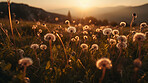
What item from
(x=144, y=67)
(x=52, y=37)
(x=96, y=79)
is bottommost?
(x=96, y=79)

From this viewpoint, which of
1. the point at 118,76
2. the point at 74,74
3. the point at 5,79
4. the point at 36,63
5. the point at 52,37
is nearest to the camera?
the point at 5,79

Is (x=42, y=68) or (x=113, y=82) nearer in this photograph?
(x=113, y=82)

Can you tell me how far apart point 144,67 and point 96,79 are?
2.78 feet

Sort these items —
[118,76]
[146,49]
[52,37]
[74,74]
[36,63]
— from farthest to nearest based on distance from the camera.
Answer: [146,49] < [36,63] < [52,37] < [74,74] < [118,76]

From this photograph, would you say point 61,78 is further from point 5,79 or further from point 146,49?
point 146,49

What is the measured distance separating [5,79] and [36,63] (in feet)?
2.33

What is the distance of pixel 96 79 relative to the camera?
6.22 feet

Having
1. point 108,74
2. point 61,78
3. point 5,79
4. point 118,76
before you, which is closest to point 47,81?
point 61,78

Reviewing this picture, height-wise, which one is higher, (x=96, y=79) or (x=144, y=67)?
(x=144, y=67)

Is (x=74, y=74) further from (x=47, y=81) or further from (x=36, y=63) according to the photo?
(x=36, y=63)

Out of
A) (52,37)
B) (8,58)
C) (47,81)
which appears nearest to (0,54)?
(8,58)

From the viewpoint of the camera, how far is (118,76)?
6.03 ft

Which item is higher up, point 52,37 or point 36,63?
point 52,37

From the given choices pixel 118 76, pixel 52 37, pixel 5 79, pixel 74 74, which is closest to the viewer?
pixel 5 79
